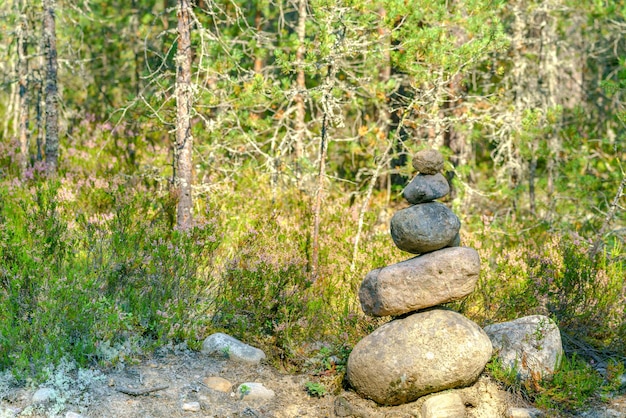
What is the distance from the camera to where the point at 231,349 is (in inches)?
278

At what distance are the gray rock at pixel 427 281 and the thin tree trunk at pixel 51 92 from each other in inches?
212

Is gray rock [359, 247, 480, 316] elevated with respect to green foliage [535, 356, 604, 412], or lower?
elevated

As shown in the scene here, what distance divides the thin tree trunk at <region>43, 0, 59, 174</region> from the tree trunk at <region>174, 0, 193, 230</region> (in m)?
2.67

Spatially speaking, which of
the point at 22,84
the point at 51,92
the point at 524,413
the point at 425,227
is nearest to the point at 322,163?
the point at 425,227

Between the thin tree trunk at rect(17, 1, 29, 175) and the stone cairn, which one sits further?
the thin tree trunk at rect(17, 1, 29, 175)

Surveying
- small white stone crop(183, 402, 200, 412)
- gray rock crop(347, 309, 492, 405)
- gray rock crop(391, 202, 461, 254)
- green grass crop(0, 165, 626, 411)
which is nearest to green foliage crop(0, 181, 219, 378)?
green grass crop(0, 165, 626, 411)

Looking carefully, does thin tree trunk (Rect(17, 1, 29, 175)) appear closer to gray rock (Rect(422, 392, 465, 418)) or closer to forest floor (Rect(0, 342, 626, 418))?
forest floor (Rect(0, 342, 626, 418))

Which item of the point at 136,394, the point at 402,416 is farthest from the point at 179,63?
the point at 402,416

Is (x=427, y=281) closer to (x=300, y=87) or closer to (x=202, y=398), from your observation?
(x=202, y=398)

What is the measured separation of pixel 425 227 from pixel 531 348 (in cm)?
151

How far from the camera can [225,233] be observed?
880 cm

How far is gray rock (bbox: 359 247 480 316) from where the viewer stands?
21.3 feet

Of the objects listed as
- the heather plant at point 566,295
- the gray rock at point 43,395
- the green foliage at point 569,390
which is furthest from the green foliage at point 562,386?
the gray rock at point 43,395

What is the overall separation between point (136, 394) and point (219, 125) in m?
4.58
